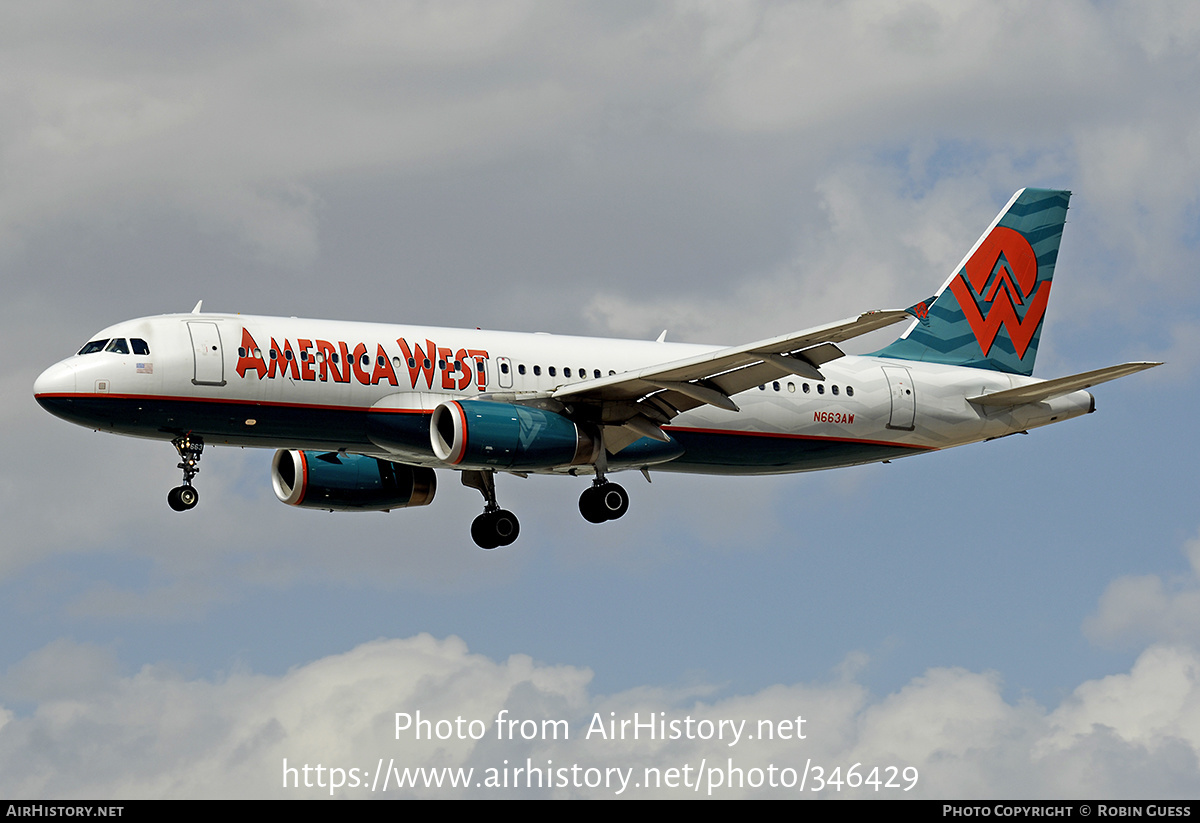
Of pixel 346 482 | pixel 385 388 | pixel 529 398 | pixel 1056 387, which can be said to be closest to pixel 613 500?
pixel 529 398

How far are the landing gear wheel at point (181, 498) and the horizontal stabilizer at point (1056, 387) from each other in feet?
77.1

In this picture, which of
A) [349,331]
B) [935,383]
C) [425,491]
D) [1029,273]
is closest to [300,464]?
[425,491]

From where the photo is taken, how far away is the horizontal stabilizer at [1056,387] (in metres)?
45.3

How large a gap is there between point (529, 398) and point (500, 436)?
2460mm

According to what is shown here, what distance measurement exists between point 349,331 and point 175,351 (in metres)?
4.50

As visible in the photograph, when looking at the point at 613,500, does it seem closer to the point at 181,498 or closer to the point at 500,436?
the point at 500,436

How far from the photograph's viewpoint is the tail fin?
2137 inches

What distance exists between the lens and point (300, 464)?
Result: 169 ft

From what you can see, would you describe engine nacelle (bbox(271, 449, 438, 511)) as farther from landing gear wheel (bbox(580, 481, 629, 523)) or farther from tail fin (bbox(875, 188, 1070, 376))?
tail fin (bbox(875, 188, 1070, 376))

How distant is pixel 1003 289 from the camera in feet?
184

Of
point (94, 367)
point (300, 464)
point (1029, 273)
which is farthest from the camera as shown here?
point (1029, 273)

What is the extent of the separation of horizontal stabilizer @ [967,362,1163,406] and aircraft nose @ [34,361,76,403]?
2634 cm

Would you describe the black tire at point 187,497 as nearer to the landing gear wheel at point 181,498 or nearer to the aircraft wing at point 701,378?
the landing gear wheel at point 181,498

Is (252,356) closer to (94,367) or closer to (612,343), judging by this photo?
(94,367)
